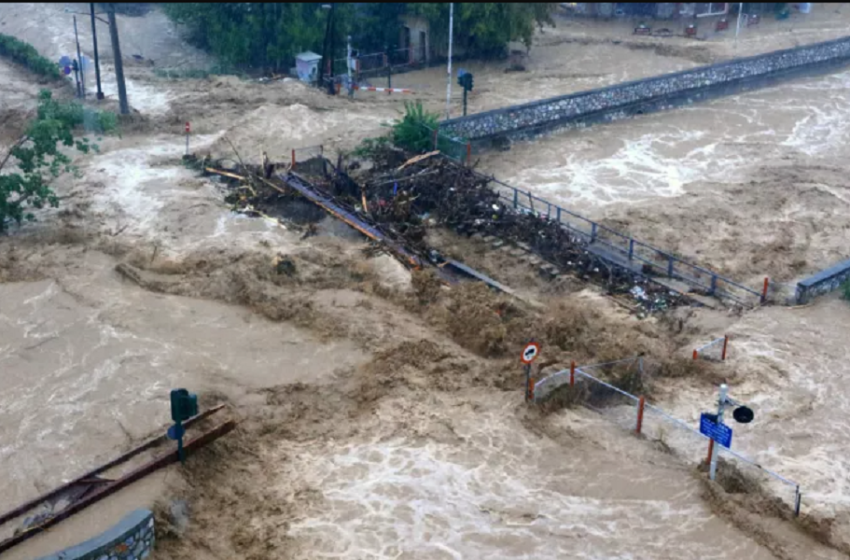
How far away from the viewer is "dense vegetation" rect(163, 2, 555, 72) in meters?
37.7

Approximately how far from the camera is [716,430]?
13312 mm

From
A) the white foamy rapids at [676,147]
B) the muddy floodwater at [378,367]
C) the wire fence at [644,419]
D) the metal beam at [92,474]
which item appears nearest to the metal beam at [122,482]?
the muddy floodwater at [378,367]

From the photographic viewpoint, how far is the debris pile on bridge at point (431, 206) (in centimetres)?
2119

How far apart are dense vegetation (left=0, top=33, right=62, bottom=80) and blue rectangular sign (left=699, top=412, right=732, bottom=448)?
2927 cm

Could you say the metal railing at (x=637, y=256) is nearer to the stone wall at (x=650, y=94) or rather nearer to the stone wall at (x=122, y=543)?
the stone wall at (x=650, y=94)

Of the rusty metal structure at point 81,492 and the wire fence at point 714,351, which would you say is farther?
the wire fence at point 714,351

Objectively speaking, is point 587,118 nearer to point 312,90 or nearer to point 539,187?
point 539,187

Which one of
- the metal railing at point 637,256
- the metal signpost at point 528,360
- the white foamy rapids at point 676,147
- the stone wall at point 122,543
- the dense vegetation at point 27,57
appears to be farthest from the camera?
the dense vegetation at point 27,57

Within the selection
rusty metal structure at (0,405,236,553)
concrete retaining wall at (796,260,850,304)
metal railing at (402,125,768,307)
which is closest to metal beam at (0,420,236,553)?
rusty metal structure at (0,405,236,553)

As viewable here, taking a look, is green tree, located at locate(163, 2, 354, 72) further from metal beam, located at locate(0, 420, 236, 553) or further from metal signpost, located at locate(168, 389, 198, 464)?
metal signpost, located at locate(168, 389, 198, 464)

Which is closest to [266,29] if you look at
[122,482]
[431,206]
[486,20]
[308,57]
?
[308,57]

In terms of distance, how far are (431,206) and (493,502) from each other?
11.7 m

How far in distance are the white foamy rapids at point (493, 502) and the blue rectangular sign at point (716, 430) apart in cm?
106

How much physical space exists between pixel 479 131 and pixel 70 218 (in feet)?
39.9
